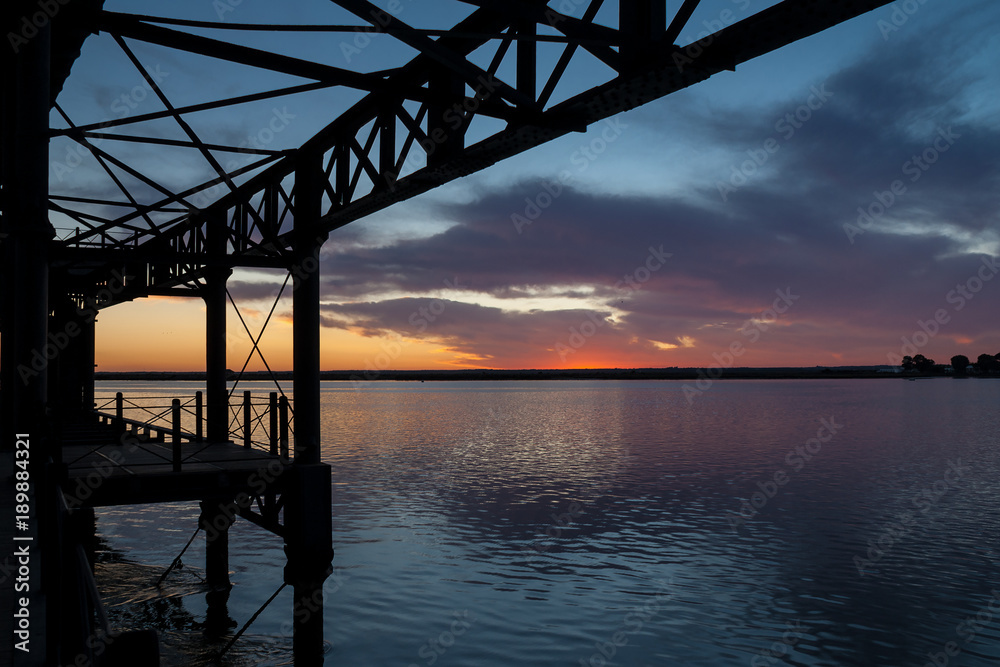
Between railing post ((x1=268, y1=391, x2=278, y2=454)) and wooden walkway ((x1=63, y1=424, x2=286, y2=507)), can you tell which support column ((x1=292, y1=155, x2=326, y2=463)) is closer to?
wooden walkway ((x1=63, y1=424, x2=286, y2=507))

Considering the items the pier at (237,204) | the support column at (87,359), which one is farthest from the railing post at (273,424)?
the support column at (87,359)

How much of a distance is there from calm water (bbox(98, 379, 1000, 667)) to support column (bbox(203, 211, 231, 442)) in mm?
4499

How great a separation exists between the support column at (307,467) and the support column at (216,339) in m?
5.93

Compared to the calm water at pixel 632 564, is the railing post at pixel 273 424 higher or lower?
higher

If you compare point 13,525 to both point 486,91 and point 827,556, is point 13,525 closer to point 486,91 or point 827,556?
point 486,91

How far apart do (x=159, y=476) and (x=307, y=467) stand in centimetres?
249

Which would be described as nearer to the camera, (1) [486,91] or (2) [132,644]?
(2) [132,644]

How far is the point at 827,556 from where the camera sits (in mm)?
21938

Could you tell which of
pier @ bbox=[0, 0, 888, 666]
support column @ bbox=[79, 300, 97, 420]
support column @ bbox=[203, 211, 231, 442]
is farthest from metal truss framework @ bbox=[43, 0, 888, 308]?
support column @ bbox=[79, 300, 97, 420]

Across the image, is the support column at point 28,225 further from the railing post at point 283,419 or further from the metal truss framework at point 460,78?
the railing post at point 283,419

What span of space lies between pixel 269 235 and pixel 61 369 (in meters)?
20.1

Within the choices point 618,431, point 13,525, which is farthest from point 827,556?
point 618,431

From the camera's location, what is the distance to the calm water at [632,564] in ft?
52.0

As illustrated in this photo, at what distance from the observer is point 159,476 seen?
43.1 feet
